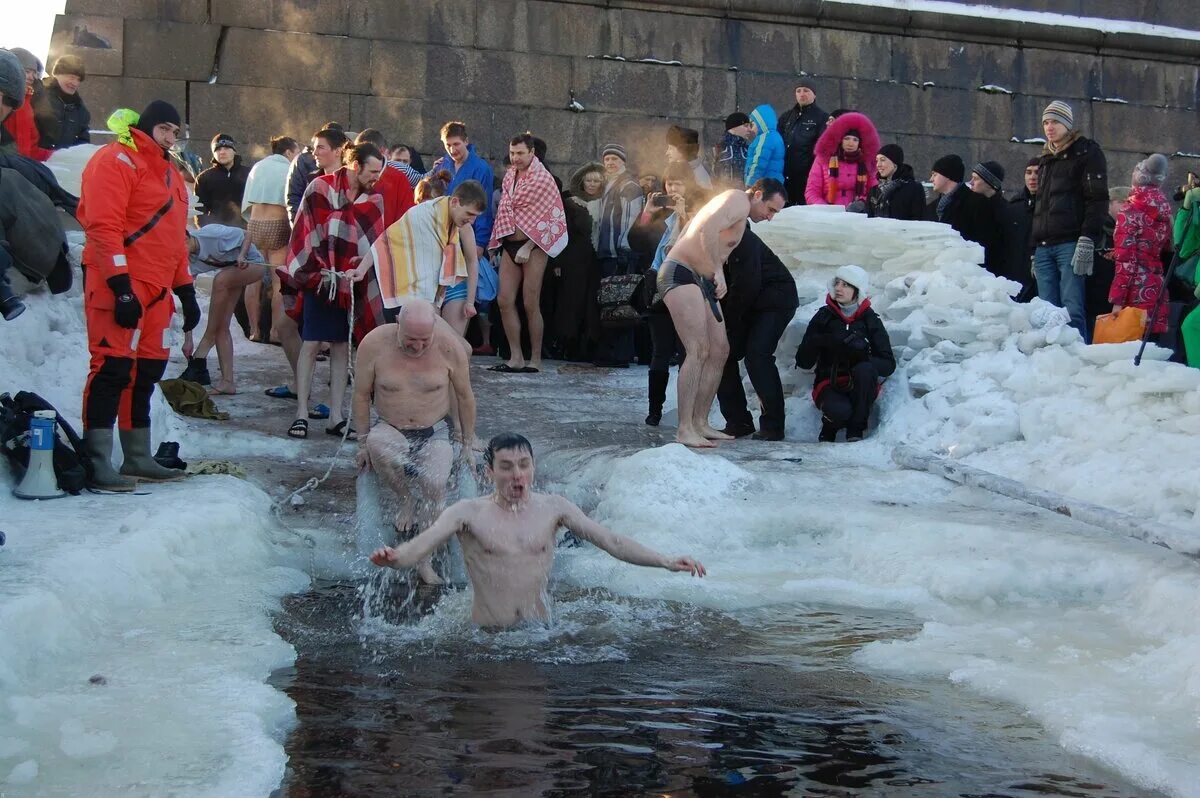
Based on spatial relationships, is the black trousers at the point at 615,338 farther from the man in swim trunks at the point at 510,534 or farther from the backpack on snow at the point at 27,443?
the man in swim trunks at the point at 510,534

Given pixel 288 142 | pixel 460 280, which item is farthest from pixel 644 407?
pixel 288 142

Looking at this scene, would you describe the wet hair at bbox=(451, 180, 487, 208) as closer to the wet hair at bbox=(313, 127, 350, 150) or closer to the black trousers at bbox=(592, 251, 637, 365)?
the wet hair at bbox=(313, 127, 350, 150)

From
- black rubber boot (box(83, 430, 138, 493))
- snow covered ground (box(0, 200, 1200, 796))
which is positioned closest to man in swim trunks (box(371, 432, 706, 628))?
snow covered ground (box(0, 200, 1200, 796))

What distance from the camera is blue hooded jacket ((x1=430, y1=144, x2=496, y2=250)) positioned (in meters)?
10.9

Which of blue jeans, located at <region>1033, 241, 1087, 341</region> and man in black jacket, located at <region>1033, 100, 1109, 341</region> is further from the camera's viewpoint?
blue jeans, located at <region>1033, 241, 1087, 341</region>

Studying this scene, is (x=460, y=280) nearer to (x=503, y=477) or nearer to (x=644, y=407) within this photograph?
(x=644, y=407)

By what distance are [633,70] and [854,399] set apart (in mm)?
6358

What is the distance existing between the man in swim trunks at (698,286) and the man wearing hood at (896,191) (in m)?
2.60

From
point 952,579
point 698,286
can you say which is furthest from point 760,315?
point 952,579

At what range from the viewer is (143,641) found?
4.70 m

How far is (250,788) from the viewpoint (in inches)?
137

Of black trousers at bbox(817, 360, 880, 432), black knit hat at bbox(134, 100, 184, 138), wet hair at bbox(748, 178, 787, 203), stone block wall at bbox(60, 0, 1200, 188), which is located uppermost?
stone block wall at bbox(60, 0, 1200, 188)

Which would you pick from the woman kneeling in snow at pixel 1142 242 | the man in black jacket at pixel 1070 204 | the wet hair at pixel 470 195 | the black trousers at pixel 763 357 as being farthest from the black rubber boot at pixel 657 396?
the woman kneeling in snow at pixel 1142 242

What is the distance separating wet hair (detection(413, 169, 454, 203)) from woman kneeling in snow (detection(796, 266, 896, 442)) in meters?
2.68
